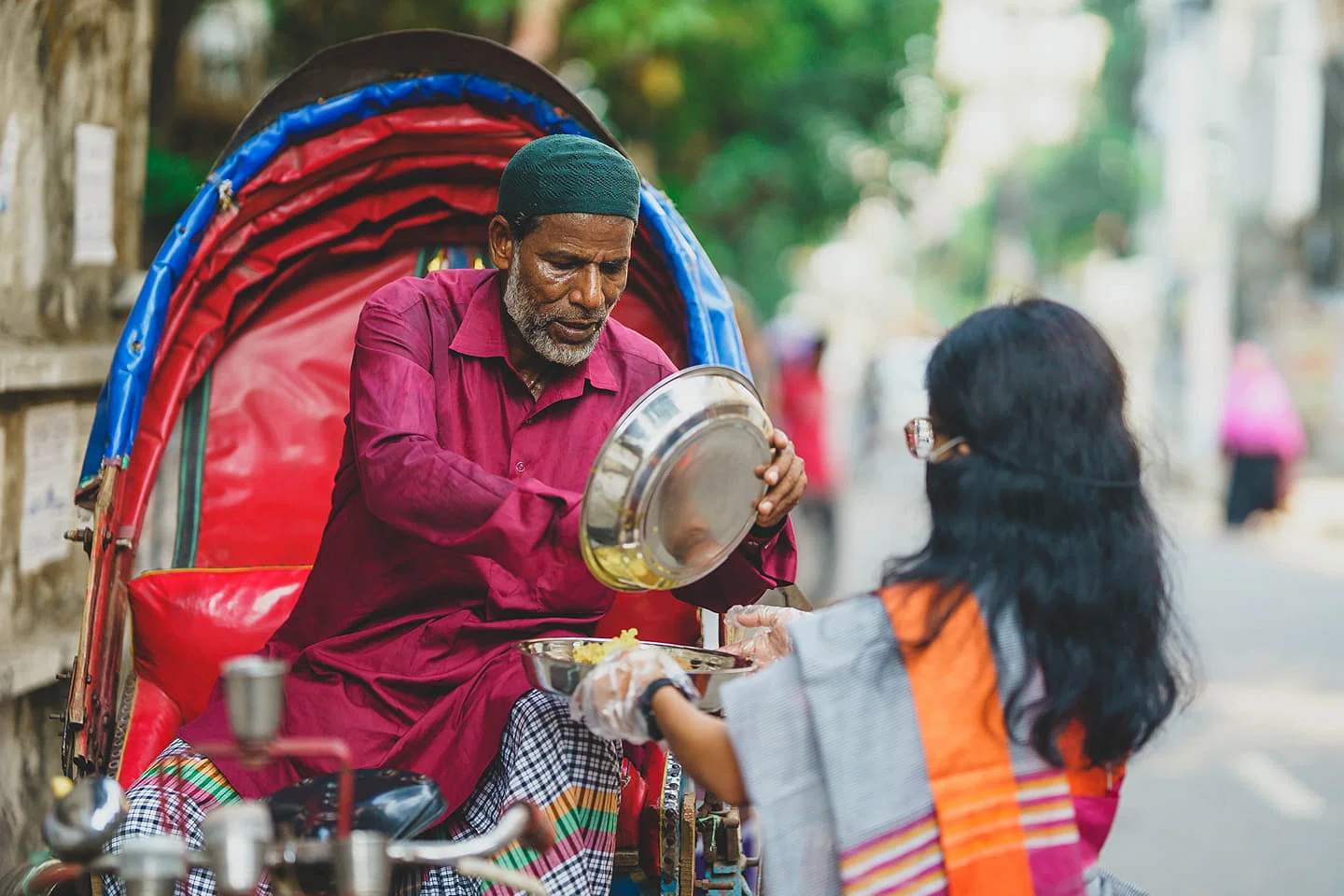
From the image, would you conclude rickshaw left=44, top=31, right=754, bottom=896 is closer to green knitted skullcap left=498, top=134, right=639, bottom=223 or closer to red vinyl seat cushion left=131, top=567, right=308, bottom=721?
red vinyl seat cushion left=131, top=567, right=308, bottom=721

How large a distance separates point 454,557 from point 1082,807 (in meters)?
1.36

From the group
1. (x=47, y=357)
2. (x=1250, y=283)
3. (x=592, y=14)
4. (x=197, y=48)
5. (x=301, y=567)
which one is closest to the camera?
(x=301, y=567)

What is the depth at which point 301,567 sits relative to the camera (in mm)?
3809

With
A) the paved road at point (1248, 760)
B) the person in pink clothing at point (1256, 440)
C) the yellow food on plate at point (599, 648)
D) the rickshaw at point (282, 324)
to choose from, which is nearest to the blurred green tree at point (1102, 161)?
the person in pink clothing at point (1256, 440)

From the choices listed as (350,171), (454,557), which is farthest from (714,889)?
(350,171)

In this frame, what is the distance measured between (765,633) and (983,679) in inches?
33.0

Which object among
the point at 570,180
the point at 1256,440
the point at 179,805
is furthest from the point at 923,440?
the point at 1256,440

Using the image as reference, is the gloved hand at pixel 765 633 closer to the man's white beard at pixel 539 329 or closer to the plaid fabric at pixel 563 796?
the plaid fabric at pixel 563 796

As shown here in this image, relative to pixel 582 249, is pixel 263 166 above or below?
above

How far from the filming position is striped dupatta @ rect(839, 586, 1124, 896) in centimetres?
223

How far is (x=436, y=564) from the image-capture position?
3.11 meters

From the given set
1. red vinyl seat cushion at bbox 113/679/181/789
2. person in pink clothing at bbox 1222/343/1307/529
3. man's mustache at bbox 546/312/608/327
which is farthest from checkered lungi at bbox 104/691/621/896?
person in pink clothing at bbox 1222/343/1307/529

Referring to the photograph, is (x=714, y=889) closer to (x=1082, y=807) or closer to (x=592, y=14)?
(x=1082, y=807)

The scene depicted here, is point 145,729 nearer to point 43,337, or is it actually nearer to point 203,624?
point 203,624
